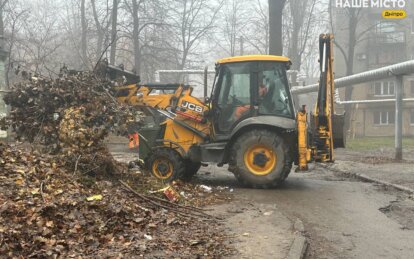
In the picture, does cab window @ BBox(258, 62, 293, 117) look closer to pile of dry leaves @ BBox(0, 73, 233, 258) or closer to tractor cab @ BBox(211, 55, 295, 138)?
tractor cab @ BBox(211, 55, 295, 138)

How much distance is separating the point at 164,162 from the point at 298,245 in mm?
5314

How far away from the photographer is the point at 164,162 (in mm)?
10445

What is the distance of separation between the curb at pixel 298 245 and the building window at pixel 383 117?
38.5m

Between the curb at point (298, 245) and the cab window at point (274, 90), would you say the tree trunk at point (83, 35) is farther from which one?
the curb at point (298, 245)

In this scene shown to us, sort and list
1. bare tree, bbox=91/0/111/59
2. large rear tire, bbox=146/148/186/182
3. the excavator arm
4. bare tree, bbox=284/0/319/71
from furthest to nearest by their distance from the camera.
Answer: bare tree, bbox=284/0/319/71, bare tree, bbox=91/0/111/59, large rear tire, bbox=146/148/186/182, the excavator arm

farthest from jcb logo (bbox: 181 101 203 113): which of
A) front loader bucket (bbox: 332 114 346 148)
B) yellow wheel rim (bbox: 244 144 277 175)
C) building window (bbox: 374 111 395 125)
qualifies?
building window (bbox: 374 111 395 125)

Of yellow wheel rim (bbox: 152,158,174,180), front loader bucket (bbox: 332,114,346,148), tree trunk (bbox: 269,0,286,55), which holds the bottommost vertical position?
yellow wheel rim (bbox: 152,158,174,180)

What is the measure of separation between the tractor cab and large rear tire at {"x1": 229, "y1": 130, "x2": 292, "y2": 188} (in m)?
0.53

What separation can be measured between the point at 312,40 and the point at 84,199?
4466 centimetres

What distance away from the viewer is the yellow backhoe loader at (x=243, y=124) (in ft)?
32.3

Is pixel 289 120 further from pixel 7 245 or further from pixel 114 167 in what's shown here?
pixel 7 245

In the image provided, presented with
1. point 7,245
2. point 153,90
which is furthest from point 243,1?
point 7,245

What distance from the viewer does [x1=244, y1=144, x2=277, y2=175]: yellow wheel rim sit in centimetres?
988

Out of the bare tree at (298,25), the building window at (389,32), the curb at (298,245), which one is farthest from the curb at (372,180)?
the building window at (389,32)
